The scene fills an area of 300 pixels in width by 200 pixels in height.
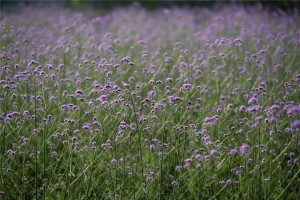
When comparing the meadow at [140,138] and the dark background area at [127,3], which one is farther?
the dark background area at [127,3]

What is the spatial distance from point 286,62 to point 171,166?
317 centimetres

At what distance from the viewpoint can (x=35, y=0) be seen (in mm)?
14086

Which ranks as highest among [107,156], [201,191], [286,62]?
[286,62]

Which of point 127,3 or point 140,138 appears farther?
point 127,3

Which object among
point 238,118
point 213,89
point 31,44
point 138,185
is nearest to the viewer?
point 138,185

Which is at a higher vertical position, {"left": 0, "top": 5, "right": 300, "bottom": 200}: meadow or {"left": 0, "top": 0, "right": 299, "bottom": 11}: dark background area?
{"left": 0, "top": 0, "right": 299, "bottom": 11}: dark background area

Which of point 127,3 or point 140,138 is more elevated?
point 127,3

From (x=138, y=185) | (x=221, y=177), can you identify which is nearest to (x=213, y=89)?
(x=221, y=177)

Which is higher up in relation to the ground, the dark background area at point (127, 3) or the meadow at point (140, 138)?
the dark background area at point (127, 3)

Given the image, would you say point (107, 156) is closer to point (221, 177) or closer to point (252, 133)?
point (221, 177)

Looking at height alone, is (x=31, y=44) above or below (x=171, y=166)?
above

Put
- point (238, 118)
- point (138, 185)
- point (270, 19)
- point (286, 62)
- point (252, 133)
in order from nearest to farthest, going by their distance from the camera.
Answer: point (138, 185), point (252, 133), point (238, 118), point (286, 62), point (270, 19)

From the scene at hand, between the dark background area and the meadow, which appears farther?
the dark background area

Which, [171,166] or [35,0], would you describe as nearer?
[171,166]
